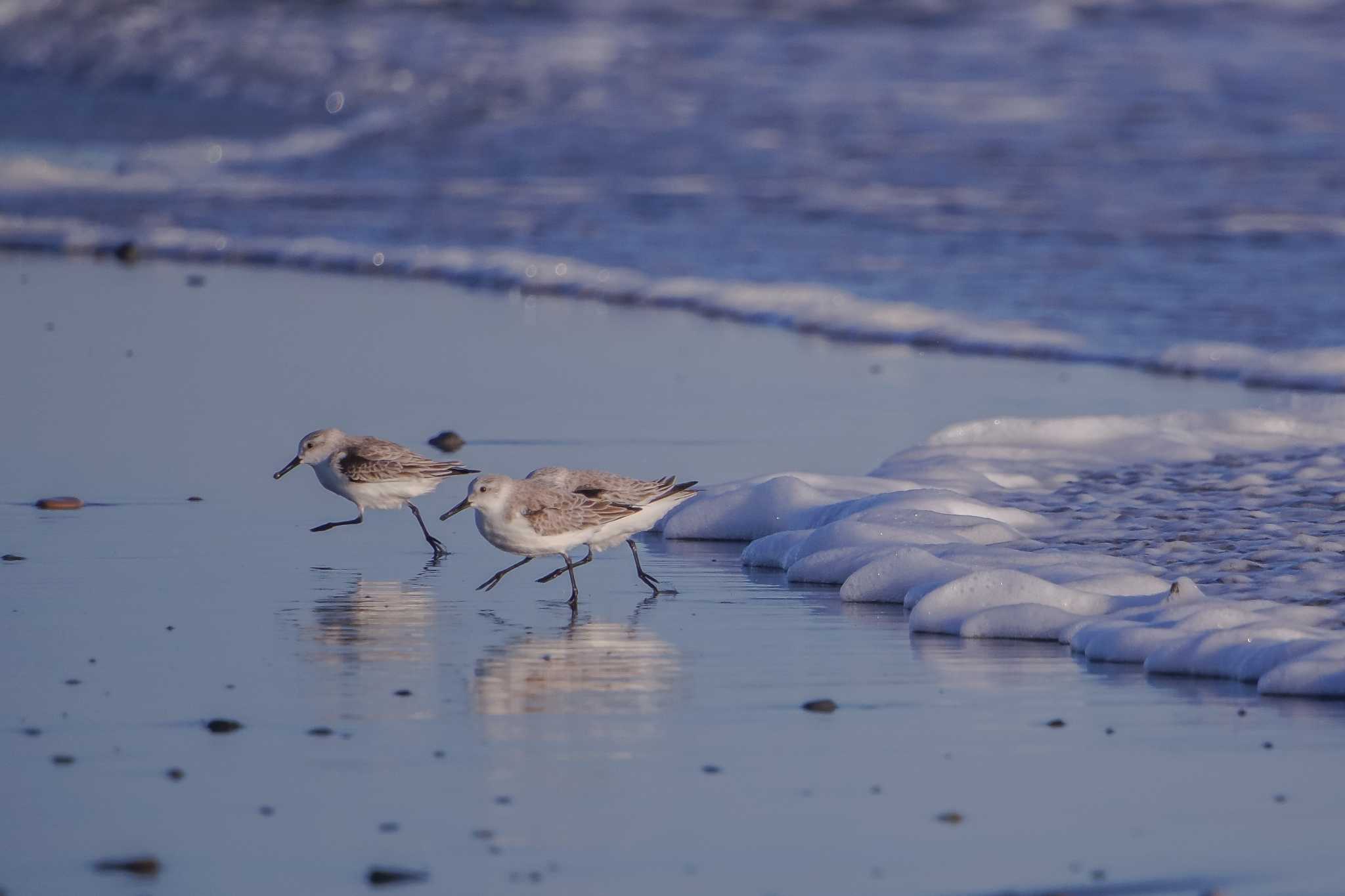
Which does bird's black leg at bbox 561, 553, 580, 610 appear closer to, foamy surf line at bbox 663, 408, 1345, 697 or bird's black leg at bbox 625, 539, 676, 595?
bird's black leg at bbox 625, 539, 676, 595

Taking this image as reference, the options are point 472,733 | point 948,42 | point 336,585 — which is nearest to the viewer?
point 472,733

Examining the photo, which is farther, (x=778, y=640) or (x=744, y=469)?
(x=744, y=469)

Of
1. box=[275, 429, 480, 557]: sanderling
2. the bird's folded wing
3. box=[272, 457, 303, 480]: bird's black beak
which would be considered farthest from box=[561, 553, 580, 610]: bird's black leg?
box=[272, 457, 303, 480]: bird's black beak

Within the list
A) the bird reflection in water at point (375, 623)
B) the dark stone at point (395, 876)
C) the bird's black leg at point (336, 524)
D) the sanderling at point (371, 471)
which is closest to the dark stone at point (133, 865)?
the dark stone at point (395, 876)

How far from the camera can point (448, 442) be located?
385 inches

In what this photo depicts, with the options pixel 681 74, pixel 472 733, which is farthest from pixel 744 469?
pixel 681 74

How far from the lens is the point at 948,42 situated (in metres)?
35.3

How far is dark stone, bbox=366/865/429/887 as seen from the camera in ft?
13.8

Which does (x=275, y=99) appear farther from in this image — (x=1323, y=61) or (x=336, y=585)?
(x=336, y=585)

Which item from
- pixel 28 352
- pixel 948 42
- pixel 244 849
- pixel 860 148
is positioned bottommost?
pixel 244 849

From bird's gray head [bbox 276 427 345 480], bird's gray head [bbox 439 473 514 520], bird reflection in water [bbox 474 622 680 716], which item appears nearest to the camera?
bird reflection in water [bbox 474 622 680 716]

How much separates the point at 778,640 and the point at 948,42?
1188 inches

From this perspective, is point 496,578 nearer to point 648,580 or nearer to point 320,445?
point 648,580

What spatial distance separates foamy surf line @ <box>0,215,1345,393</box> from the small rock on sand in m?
6.35
